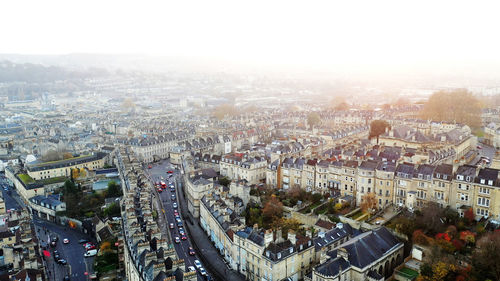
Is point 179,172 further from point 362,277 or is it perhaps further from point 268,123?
point 362,277

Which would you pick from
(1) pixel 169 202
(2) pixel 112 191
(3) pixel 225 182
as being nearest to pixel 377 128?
(3) pixel 225 182

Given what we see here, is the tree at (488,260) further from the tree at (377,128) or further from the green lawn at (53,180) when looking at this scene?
the green lawn at (53,180)

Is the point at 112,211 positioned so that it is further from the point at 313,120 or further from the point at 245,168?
the point at 313,120

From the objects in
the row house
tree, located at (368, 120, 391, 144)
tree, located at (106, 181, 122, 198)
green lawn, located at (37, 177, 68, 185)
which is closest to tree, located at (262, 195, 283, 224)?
the row house

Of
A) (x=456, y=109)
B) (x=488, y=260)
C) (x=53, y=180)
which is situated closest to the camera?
(x=488, y=260)

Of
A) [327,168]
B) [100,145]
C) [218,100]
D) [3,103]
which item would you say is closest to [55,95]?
[3,103]

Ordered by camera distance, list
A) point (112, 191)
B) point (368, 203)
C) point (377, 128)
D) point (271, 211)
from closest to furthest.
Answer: point (368, 203)
point (271, 211)
point (112, 191)
point (377, 128)

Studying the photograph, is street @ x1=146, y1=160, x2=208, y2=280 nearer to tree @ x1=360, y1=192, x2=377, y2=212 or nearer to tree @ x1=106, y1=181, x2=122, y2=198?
tree @ x1=106, y1=181, x2=122, y2=198
